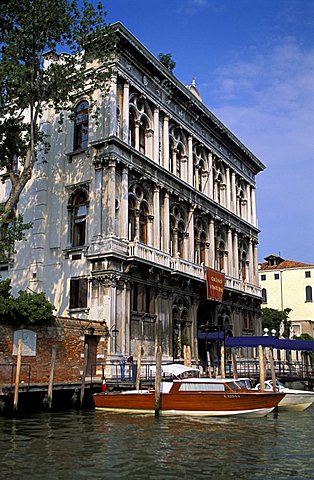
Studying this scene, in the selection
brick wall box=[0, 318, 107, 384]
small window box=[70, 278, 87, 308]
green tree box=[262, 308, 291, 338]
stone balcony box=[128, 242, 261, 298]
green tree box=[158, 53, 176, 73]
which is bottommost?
brick wall box=[0, 318, 107, 384]

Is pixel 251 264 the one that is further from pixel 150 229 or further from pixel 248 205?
pixel 150 229

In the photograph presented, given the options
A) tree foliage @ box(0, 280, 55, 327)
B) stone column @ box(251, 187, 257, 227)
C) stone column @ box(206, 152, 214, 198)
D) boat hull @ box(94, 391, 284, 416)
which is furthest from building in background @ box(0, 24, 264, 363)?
stone column @ box(251, 187, 257, 227)

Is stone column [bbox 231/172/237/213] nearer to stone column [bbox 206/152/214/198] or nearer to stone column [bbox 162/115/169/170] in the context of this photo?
stone column [bbox 206/152/214/198]

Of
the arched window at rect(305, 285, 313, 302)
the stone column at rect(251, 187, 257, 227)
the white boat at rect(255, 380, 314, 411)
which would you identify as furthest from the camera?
the arched window at rect(305, 285, 313, 302)

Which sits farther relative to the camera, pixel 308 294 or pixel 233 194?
pixel 308 294

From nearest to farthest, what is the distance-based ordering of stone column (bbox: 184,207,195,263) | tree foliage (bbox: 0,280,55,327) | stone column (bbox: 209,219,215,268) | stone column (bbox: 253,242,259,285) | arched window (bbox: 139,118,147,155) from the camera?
tree foliage (bbox: 0,280,55,327), arched window (bbox: 139,118,147,155), stone column (bbox: 184,207,195,263), stone column (bbox: 209,219,215,268), stone column (bbox: 253,242,259,285)

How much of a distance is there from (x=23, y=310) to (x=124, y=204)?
695 centimetres

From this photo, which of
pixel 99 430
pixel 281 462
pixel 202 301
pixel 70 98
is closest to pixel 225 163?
pixel 202 301

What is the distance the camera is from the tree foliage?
55.1 feet

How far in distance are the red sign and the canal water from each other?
10397mm

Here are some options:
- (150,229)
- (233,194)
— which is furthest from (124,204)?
(233,194)

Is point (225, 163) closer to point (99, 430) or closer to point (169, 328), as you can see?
point (169, 328)

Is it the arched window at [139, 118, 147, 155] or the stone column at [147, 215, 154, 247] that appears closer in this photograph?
the stone column at [147, 215, 154, 247]

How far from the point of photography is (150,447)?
1165 cm
